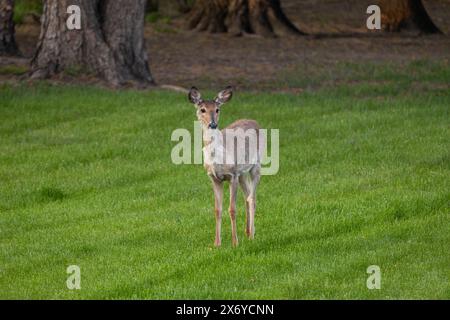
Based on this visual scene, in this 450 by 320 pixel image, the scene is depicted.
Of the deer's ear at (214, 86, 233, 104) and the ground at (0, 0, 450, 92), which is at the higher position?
the deer's ear at (214, 86, 233, 104)

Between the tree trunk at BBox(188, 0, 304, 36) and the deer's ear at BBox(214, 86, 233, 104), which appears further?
the tree trunk at BBox(188, 0, 304, 36)

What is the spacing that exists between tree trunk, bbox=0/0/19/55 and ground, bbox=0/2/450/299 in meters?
1.00

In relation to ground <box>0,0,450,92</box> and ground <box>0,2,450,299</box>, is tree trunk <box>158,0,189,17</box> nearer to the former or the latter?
ground <box>0,0,450,92</box>

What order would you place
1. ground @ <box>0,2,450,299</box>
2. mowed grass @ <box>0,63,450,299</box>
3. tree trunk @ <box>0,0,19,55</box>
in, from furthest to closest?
tree trunk @ <box>0,0,19,55</box>, ground @ <box>0,2,450,299</box>, mowed grass @ <box>0,63,450,299</box>

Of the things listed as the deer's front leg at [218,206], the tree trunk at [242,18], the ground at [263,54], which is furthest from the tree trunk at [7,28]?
the deer's front leg at [218,206]

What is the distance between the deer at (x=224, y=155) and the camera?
11805mm

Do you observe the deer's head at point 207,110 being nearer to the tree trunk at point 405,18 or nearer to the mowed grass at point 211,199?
the mowed grass at point 211,199

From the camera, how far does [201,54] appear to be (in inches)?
1013

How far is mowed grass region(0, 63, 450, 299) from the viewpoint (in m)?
10.9

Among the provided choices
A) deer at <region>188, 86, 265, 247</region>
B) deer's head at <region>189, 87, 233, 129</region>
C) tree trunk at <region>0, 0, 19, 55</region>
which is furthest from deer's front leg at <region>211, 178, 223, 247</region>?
tree trunk at <region>0, 0, 19, 55</region>

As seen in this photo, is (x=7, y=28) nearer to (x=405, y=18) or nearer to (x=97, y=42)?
(x=97, y=42)

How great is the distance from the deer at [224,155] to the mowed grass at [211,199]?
332 millimetres

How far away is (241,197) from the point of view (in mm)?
14961
